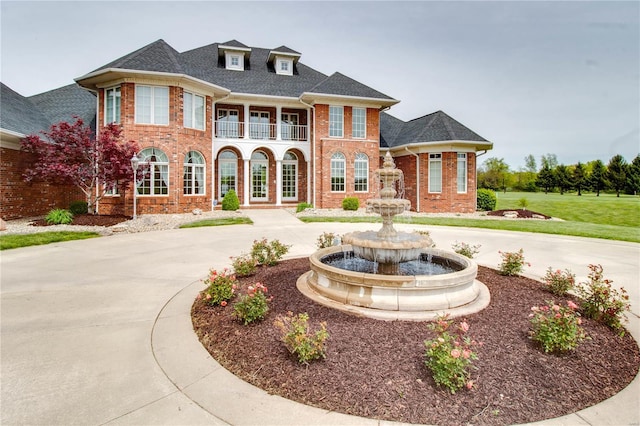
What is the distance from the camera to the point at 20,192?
577 inches

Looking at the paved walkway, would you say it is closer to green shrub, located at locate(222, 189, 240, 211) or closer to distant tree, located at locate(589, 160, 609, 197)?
green shrub, located at locate(222, 189, 240, 211)

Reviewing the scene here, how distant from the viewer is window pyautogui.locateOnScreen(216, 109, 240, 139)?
20328 millimetres

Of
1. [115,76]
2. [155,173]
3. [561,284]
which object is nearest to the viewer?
[561,284]

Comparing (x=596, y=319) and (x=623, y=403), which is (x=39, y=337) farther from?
(x=596, y=319)

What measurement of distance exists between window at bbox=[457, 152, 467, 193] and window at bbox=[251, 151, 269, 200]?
497 inches

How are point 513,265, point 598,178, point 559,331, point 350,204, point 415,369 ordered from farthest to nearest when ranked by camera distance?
point 598,178 → point 350,204 → point 513,265 → point 559,331 → point 415,369

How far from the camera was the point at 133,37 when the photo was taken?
1911 cm

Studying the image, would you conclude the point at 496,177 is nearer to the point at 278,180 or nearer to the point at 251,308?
the point at 278,180

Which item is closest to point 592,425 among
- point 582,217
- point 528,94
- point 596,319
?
point 596,319

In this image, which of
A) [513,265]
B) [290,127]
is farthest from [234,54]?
[513,265]

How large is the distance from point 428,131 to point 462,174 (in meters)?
3.54

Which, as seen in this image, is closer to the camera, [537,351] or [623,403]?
[623,403]

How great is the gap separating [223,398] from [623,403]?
129 inches

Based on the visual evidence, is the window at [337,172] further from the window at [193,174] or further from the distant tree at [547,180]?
the distant tree at [547,180]
